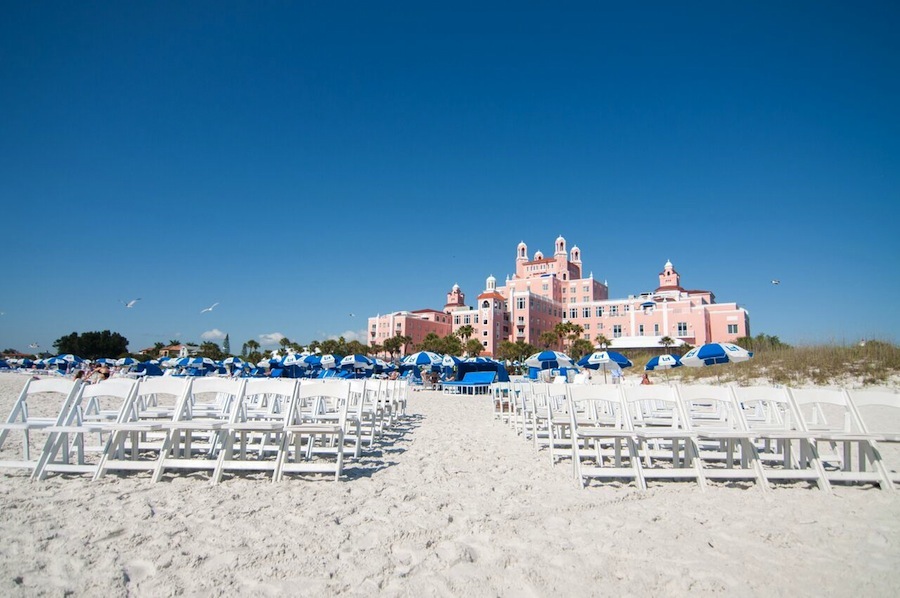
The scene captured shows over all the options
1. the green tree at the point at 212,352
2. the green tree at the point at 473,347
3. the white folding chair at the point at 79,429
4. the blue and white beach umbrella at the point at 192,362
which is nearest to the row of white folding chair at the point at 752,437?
the white folding chair at the point at 79,429

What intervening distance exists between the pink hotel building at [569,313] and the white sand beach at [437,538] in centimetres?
6282

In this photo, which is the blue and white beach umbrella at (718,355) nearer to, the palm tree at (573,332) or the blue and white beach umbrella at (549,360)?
the blue and white beach umbrella at (549,360)

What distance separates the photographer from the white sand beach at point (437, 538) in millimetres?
2787

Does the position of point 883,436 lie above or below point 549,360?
below

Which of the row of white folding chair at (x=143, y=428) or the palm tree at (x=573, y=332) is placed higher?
the palm tree at (x=573, y=332)

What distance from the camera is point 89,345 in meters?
79.4

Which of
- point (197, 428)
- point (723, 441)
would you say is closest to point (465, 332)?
point (723, 441)

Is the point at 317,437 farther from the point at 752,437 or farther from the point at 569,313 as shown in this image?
the point at 569,313

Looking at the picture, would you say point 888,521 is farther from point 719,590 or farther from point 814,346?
point 814,346

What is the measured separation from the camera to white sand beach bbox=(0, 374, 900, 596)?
279 cm

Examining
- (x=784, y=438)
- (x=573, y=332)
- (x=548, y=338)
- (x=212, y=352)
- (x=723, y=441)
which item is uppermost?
(x=573, y=332)

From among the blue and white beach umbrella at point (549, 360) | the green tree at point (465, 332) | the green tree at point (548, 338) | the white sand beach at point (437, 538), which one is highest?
the green tree at point (465, 332)

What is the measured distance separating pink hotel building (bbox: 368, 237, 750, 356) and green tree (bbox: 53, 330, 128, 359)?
4145 centimetres

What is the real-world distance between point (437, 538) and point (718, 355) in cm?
1121
